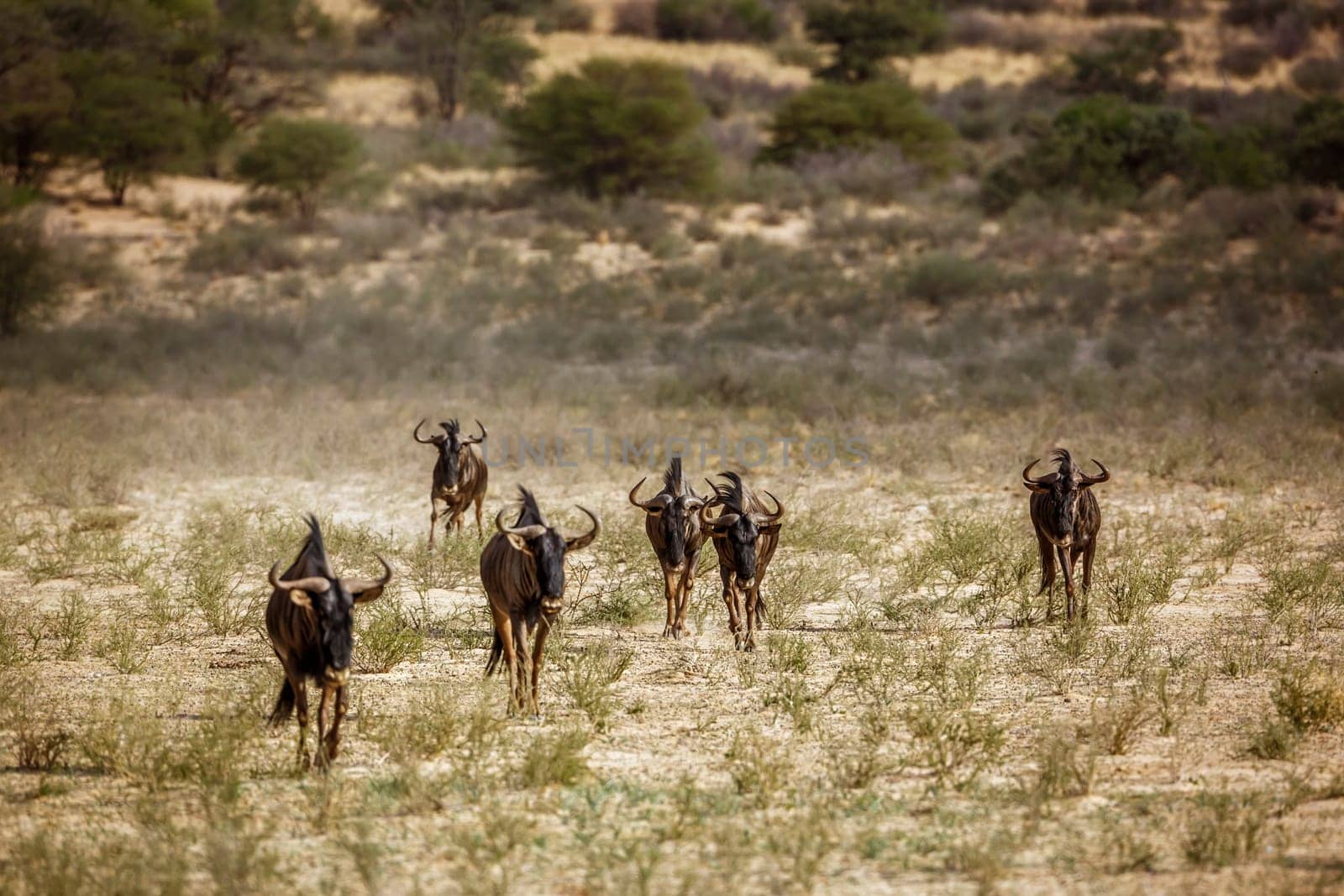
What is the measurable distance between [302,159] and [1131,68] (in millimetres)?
22551

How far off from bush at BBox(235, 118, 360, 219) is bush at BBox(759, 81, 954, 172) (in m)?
9.45

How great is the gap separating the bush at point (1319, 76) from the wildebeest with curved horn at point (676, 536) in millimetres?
34504

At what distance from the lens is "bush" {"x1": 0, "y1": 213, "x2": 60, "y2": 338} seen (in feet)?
68.4

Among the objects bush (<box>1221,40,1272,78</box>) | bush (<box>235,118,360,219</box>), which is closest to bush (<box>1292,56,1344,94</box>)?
bush (<box>1221,40,1272,78</box>)

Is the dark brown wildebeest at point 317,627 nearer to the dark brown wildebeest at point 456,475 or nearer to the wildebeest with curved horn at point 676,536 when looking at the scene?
the wildebeest with curved horn at point 676,536

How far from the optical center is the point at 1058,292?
2166 cm

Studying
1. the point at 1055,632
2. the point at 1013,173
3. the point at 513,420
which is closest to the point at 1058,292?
the point at 1013,173

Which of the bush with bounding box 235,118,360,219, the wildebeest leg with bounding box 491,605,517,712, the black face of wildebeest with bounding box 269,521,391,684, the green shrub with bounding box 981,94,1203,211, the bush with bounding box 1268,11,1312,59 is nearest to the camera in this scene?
the black face of wildebeest with bounding box 269,521,391,684

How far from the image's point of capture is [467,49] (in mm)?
38062

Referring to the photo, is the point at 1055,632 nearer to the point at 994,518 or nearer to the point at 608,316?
the point at 994,518

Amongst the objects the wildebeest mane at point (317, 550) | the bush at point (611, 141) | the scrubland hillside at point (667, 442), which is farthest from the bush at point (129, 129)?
the wildebeest mane at point (317, 550)

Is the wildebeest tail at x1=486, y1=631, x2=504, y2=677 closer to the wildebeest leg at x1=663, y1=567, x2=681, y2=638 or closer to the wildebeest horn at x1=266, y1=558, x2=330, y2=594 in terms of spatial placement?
the wildebeest leg at x1=663, y1=567, x2=681, y2=638

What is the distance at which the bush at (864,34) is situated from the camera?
123 ft

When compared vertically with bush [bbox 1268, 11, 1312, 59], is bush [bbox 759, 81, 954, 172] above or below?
below
